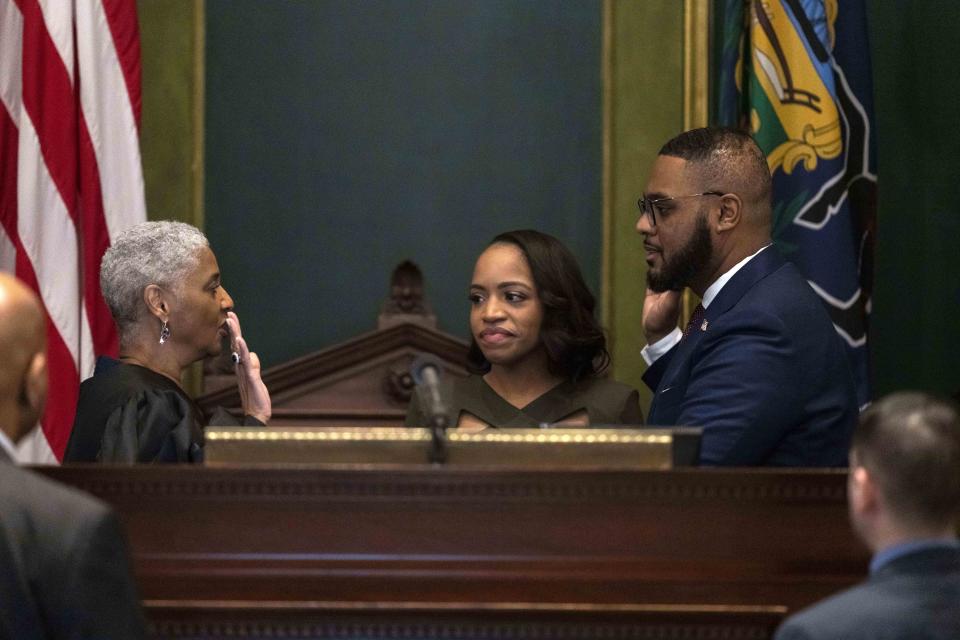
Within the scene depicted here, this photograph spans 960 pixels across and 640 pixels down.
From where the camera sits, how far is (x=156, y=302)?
4.32 m

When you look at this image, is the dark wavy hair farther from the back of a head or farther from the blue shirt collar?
the blue shirt collar

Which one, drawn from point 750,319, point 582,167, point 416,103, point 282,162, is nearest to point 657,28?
point 582,167

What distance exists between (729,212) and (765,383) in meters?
0.68

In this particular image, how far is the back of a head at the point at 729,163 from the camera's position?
416 centimetres

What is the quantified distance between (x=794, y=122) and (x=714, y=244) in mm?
1372

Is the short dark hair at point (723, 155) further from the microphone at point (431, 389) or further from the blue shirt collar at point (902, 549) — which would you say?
the blue shirt collar at point (902, 549)

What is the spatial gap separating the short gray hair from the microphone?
1.54 metres

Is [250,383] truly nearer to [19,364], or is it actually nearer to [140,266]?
[140,266]

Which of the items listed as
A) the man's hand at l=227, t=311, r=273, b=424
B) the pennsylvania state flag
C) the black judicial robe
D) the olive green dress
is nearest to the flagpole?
the pennsylvania state flag

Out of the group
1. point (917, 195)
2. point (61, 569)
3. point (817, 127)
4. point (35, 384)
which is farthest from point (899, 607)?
point (917, 195)

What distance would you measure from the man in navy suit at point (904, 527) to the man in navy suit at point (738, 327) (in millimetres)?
1170

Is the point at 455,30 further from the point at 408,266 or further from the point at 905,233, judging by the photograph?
the point at 905,233

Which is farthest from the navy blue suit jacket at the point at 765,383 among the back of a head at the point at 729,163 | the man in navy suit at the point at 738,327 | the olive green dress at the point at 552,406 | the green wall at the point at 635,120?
the green wall at the point at 635,120

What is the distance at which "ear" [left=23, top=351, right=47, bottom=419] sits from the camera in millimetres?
2393
